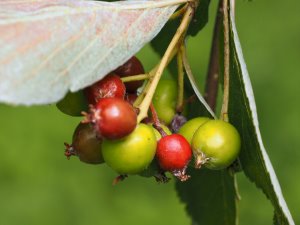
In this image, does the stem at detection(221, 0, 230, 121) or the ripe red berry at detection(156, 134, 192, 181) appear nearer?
the ripe red berry at detection(156, 134, 192, 181)

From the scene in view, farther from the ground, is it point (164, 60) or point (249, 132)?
point (164, 60)

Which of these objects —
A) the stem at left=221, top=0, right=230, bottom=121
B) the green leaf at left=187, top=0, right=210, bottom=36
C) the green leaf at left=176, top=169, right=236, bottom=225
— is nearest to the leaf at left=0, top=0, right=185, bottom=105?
the stem at left=221, top=0, right=230, bottom=121

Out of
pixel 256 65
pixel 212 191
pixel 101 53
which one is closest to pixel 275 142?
pixel 256 65

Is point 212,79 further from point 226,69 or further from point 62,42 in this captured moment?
point 62,42

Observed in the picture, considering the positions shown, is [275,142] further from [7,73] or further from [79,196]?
[7,73]

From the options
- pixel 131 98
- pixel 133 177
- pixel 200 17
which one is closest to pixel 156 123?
pixel 131 98

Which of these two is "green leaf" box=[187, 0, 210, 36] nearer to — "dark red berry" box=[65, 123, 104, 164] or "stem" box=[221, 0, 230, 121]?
"stem" box=[221, 0, 230, 121]

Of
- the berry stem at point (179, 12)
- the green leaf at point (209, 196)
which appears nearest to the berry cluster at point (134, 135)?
the berry stem at point (179, 12)
